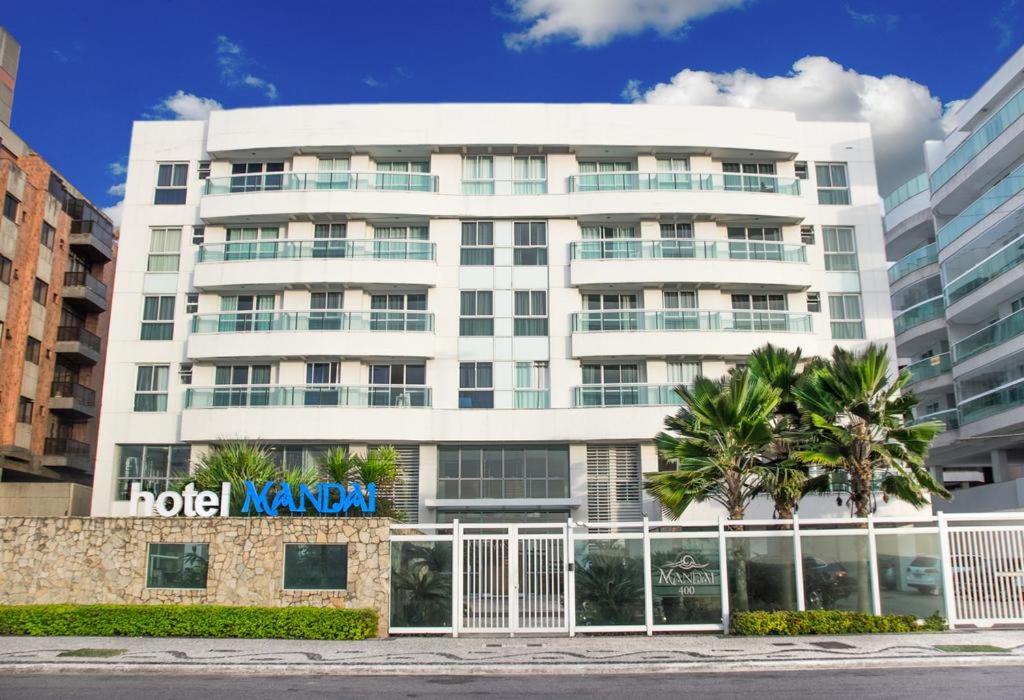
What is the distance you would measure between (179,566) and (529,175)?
77.2 feet

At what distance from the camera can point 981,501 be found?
41750mm

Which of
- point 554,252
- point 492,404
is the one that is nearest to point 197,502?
point 492,404

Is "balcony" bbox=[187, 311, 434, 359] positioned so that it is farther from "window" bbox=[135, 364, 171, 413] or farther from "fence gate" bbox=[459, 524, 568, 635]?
"fence gate" bbox=[459, 524, 568, 635]

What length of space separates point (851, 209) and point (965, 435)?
12.1 meters

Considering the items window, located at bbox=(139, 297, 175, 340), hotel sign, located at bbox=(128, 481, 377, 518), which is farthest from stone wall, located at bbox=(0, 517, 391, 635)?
window, located at bbox=(139, 297, 175, 340)

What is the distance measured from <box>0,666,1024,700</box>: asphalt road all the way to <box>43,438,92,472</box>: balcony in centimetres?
3085

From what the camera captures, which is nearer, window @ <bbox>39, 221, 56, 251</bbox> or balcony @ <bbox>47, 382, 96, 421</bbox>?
window @ <bbox>39, 221, 56, 251</bbox>

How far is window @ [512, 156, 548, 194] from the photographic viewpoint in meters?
39.3

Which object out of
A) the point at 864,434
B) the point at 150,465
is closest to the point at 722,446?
the point at 864,434

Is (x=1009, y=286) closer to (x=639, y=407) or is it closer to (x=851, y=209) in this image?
(x=851, y=209)

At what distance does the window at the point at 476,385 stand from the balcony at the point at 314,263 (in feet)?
13.3

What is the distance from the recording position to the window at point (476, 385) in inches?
1457

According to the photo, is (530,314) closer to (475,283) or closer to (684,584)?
(475,283)

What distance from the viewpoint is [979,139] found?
134 feet
